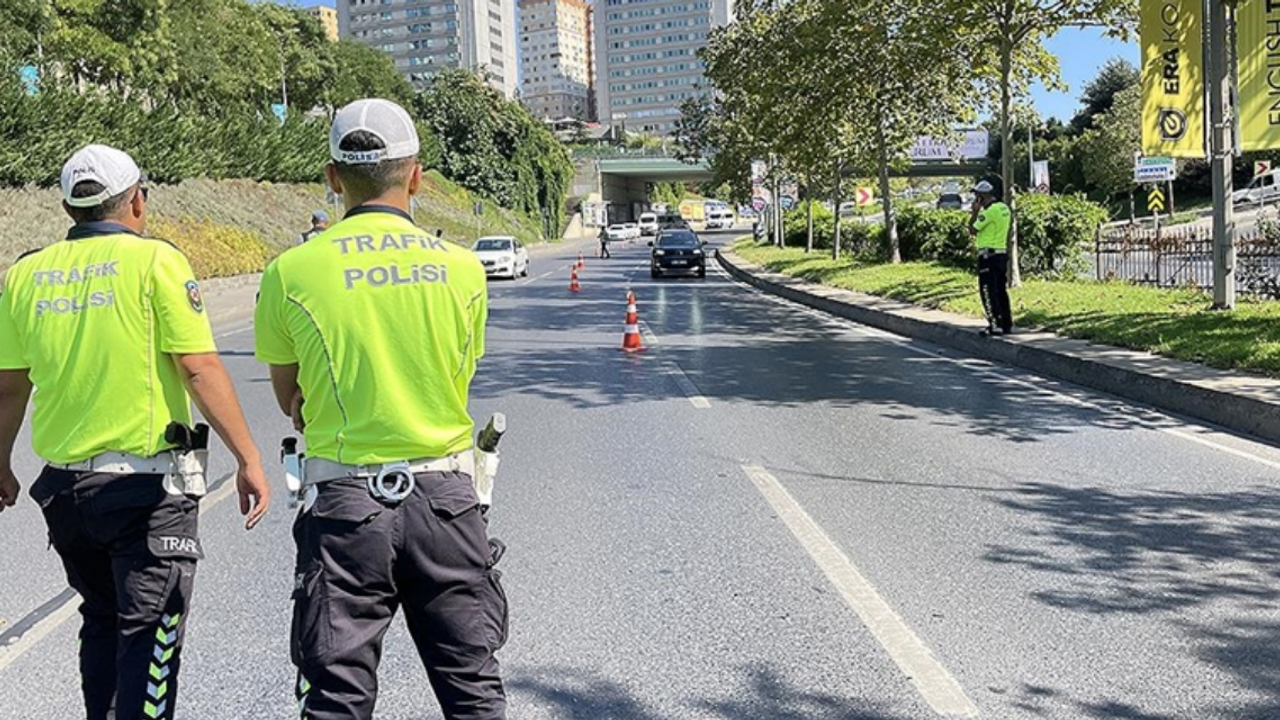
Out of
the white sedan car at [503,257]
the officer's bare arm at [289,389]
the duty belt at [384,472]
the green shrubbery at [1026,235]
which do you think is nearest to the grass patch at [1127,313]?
the green shrubbery at [1026,235]

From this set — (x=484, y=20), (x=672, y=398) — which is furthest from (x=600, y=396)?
(x=484, y=20)

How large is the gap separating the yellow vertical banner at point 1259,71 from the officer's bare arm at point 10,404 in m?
13.5

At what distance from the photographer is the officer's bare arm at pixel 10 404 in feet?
10.8

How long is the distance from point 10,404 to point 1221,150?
547 inches

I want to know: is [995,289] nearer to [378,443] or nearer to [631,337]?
[631,337]

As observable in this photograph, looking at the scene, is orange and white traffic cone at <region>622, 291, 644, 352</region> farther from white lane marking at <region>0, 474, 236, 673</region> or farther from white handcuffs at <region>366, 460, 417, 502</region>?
white handcuffs at <region>366, 460, 417, 502</region>

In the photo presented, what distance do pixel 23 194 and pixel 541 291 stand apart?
43.4ft

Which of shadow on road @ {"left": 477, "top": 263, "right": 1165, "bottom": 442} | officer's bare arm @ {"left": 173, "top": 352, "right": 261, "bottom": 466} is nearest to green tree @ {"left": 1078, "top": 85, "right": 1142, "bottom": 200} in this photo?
shadow on road @ {"left": 477, "top": 263, "right": 1165, "bottom": 442}

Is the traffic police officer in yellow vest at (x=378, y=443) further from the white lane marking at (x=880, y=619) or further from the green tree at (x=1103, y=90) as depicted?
the green tree at (x=1103, y=90)

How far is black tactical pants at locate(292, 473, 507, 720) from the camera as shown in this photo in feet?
8.49

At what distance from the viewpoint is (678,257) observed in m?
33.4

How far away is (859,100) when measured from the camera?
22438mm

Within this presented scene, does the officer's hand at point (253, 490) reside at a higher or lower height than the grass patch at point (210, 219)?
lower

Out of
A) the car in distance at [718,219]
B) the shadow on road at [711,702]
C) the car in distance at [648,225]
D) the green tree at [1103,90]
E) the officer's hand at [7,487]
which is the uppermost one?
the green tree at [1103,90]
